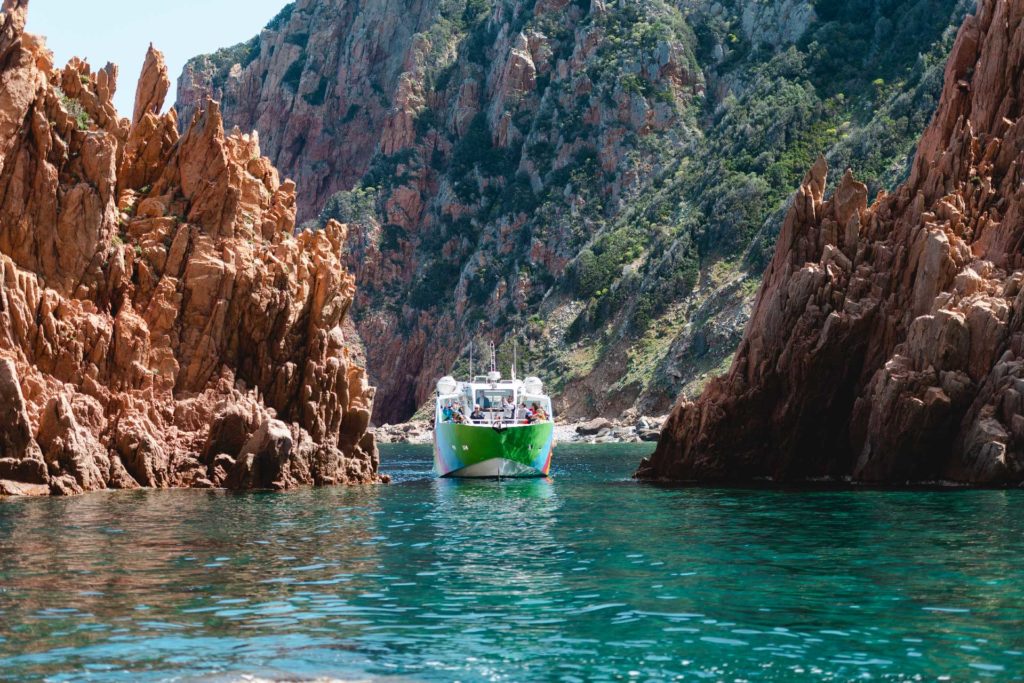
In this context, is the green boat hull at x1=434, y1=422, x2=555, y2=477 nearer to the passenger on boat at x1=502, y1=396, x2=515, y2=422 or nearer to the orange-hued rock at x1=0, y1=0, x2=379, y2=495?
the passenger on boat at x1=502, y1=396, x2=515, y2=422

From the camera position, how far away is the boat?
73688 mm

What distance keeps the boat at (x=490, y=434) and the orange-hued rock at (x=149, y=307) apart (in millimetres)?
10405

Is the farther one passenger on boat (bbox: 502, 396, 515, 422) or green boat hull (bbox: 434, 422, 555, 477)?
passenger on boat (bbox: 502, 396, 515, 422)

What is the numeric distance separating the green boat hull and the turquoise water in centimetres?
2682

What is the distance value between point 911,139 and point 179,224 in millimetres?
113857

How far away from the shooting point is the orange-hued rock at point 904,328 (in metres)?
52.8

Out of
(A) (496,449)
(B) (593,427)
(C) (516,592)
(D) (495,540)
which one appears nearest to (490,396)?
(A) (496,449)

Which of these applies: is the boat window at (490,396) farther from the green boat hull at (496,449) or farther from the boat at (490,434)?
the green boat hull at (496,449)

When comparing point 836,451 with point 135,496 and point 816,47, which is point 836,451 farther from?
point 816,47

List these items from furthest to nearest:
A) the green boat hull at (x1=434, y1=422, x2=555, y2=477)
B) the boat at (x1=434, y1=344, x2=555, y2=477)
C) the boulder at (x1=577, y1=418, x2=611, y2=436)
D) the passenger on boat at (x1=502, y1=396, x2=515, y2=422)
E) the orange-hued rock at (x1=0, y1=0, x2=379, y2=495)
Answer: the boulder at (x1=577, y1=418, x2=611, y2=436), the passenger on boat at (x1=502, y1=396, x2=515, y2=422), the boat at (x1=434, y1=344, x2=555, y2=477), the green boat hull at (x1=434, y1=422, x2=555, y2=477), the orange-hued rock at (x1=0, y1=0, x2=379, y2=495)

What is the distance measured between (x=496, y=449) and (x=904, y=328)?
2556 cm

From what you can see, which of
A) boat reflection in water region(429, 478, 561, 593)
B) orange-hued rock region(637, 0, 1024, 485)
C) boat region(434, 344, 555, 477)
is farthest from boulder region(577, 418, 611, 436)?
boat reflection in water region(429, 478, 561, 593)

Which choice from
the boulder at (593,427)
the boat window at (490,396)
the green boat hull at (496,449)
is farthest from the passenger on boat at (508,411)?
the boulder at (593,427)

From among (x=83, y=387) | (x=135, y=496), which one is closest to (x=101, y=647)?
(x=135, y=496)
